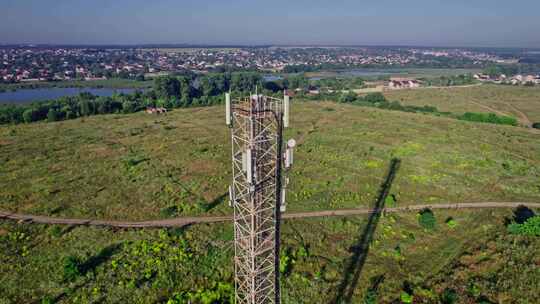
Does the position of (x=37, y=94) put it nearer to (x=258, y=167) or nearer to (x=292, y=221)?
(x=292, y=221)

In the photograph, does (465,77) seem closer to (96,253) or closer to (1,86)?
(96,253)

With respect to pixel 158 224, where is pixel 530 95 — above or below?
above

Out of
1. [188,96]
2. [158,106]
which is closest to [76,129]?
[158,106]

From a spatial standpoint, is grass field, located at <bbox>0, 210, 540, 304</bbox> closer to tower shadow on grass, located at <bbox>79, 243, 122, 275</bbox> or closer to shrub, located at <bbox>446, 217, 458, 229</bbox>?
tower shadow on grass, located at <bbox>79, 243, 122, 275</bbox>

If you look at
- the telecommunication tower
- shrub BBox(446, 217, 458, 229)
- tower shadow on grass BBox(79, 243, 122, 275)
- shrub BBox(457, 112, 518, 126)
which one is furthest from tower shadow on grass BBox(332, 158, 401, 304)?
shrub BBox(457, 112, 518, 126)

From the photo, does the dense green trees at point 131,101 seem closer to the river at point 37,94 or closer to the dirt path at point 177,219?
the river at point 37,94

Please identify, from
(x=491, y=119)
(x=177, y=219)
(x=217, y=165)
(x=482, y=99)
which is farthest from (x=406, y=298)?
(x=482, y=99)
